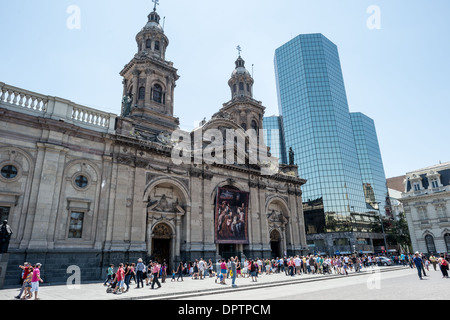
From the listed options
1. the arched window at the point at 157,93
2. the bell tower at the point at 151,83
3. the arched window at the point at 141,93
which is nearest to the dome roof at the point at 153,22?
the bell tower at the point at 151,83

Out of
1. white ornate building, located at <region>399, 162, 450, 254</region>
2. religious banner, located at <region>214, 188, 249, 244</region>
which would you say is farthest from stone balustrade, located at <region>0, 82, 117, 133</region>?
white ornate building, located at <region>399, 162, 450, 254</region>

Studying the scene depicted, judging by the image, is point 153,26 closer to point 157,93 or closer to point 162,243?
point 157,93

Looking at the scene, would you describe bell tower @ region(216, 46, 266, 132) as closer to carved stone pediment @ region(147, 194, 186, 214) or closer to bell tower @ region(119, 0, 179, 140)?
bell tower @ region(119, 0, 179, 140)

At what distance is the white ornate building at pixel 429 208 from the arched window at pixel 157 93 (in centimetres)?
4492

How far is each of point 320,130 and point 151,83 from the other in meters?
58.5

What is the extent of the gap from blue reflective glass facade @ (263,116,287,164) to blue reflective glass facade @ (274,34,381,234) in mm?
16728

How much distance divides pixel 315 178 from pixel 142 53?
189ft

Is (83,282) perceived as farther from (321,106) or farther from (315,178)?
(321,106)

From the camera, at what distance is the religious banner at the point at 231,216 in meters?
29.1

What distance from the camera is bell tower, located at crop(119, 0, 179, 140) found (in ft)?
108

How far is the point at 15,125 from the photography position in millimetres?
19828

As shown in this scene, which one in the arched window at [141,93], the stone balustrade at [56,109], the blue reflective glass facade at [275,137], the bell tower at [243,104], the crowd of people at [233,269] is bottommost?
the crowd of people at [233,269]

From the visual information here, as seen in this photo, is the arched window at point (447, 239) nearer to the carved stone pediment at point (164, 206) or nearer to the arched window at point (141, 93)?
the carved stone pediment at point (164, 206)

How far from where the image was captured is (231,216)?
30.2 metres
